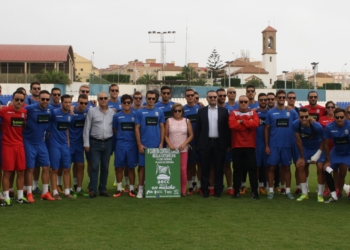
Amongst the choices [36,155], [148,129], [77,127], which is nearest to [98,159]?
[77,127]

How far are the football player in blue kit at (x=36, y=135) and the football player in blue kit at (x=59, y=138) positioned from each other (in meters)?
0.19

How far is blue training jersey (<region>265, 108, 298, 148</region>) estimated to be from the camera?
408 inches

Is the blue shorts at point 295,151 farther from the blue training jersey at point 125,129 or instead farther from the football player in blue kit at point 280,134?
the blue training jersey at point 125,129

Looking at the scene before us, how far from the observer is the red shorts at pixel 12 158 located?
9.31 m

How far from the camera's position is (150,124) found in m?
10.4

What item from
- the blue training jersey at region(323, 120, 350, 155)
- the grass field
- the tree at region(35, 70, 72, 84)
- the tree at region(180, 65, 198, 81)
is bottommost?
the grass field

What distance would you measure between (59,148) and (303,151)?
14.5ft

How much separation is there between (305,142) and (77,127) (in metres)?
4.22

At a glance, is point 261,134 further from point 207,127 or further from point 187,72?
point 187,72

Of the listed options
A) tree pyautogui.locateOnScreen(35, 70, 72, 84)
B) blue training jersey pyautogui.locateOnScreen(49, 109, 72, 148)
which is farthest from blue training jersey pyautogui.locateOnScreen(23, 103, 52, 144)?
tree pyautogui.locateOnScreen(35, 70, 72, 84)

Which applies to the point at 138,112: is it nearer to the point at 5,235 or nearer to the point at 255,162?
the point at 255,162

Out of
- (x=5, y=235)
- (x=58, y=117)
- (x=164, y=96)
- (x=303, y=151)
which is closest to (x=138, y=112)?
(x=164, y=96)

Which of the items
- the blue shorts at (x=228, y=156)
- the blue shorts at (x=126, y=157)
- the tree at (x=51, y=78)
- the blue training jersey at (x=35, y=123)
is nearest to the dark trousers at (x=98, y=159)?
the blue shorts at (x=126, y=157)

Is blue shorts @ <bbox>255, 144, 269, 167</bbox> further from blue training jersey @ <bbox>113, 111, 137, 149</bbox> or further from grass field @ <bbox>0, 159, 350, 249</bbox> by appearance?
blue training jersey @ <bbox>113, 111, 137, 149</bbox>
